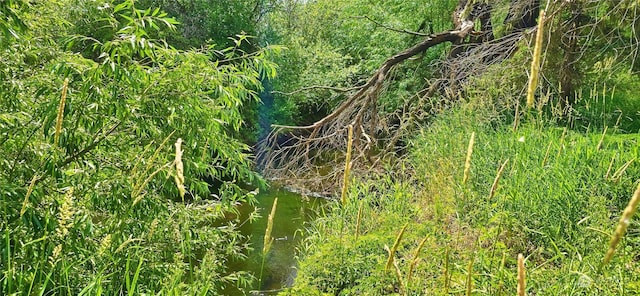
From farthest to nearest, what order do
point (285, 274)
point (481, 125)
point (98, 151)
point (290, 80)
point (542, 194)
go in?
point (290, 80) < point (285, 274) < point (481, 125) < point (542, 194) < point (98, 151)

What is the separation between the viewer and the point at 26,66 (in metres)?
2.62

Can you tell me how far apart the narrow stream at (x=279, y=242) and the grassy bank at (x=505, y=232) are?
5.35 ft

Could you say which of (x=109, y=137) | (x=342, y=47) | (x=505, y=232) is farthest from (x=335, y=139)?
(x=342, y=47)

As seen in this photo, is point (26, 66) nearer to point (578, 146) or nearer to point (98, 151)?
point (98, 151)

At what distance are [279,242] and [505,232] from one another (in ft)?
15.2

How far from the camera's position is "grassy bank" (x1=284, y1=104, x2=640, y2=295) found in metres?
1.82

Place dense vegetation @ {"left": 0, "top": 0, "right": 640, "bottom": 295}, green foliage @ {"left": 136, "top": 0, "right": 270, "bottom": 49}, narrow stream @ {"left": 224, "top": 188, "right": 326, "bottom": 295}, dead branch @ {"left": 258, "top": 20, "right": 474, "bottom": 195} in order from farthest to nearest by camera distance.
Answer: green foliage @ {"left": 136, "top": 0, "right": 270, "bottom": 49} < dead branch @ {"left": 258, "top": 20, "right": 474, "bottom": 195} < narrow stream @ {"left": 224, "top": 188, "right": 326, "bottom": 295} < dense vegetation @ {"left": 0, "top": 0, "right": 640, "bottom": 295}

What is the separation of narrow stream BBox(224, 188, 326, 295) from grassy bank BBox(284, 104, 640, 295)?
1.63 m

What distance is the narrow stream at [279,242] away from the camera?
18.2 feet

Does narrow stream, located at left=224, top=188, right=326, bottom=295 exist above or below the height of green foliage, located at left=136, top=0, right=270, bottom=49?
below

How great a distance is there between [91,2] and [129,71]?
2.10 feet

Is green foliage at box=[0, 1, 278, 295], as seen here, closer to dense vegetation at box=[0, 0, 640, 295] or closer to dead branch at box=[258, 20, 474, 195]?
dense vegetation at box=[0, 0, 640, 295]

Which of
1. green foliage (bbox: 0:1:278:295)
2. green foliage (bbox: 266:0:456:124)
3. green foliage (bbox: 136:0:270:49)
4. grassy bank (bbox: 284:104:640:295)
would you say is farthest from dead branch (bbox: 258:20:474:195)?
green foliage (bbox: 136:0:270:49)

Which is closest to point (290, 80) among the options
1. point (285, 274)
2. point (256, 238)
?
point (256, 238)
